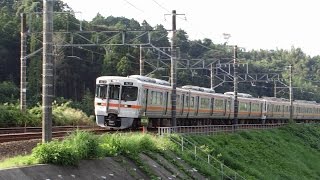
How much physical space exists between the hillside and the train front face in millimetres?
3327

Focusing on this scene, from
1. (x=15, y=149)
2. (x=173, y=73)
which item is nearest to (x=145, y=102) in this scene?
(x=173, y=73)

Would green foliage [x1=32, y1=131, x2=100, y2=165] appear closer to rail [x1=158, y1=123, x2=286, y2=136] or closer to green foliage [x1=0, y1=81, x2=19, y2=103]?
rail [x1=158, y1=123, x2=286, y2=136]

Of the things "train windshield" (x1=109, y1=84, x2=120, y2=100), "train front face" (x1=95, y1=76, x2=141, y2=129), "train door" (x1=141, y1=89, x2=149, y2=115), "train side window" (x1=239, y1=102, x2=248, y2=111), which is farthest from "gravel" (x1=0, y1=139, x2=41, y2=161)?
"train side window" (x1=239, y1=102, x2=248, y2=111)

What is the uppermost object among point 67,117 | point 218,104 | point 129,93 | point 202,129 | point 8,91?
point 129,93

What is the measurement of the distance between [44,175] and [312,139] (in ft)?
139

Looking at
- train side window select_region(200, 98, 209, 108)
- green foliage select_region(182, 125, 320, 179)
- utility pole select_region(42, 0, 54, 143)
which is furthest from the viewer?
train side window select_region(200, 98, 209, 108)

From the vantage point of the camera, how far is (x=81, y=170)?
51.4ft

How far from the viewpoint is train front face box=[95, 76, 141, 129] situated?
29656 millimetres

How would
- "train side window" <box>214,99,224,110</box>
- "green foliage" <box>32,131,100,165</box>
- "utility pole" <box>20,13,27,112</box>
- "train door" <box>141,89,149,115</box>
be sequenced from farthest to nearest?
"train side window" <box>214,99,224,110</box>
"utility pole" <box>20,13,27,112</box>
"train door" <box>141,89,149,115</box>
"green foliage" <box>32,131,100,165</box>

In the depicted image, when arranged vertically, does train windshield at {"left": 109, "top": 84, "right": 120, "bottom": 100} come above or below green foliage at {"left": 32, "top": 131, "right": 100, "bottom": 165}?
above

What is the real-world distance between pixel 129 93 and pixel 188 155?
6366 mm

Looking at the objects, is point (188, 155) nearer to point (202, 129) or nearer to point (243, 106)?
point (202, 129)

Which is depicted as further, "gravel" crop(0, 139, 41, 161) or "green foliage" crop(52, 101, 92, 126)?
"green foliage" crop(52, 101, 92, 126)

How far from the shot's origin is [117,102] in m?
29.8
